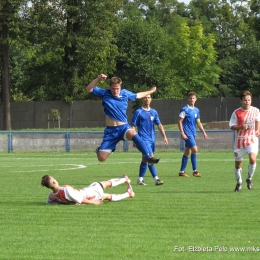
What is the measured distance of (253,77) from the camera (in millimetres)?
76312

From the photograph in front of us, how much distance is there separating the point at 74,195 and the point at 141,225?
2.56 meters

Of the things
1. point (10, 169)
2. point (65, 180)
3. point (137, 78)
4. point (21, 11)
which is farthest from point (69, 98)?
point (65, 180)

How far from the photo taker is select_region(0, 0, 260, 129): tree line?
2586 inches

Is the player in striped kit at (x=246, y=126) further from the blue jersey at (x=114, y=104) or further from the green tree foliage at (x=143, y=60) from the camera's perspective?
the green tree foliage at (x=143, y=60)

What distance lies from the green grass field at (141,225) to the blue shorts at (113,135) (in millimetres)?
1088

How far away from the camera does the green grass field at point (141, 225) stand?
8.81m

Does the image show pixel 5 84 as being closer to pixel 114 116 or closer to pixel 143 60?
pixel 143 60

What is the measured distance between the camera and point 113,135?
1553cm

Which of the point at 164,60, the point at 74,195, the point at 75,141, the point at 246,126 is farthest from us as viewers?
the point at 164,60

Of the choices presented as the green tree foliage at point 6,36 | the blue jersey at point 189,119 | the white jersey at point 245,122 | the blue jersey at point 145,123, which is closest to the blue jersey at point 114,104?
the white jersey at point 245,122

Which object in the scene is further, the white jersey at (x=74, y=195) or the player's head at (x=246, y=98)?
the player's head at (x=246, y=98)

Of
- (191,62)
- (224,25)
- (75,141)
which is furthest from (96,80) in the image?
(224,25)

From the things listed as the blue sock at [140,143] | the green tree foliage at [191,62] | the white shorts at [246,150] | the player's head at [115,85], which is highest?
the green tree foliage at [191,62]

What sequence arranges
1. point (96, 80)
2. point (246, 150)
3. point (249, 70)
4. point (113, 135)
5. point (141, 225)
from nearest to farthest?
point (141, 225), point (96, 80), point (246, 150), point (113, 135), point (249, 70)
